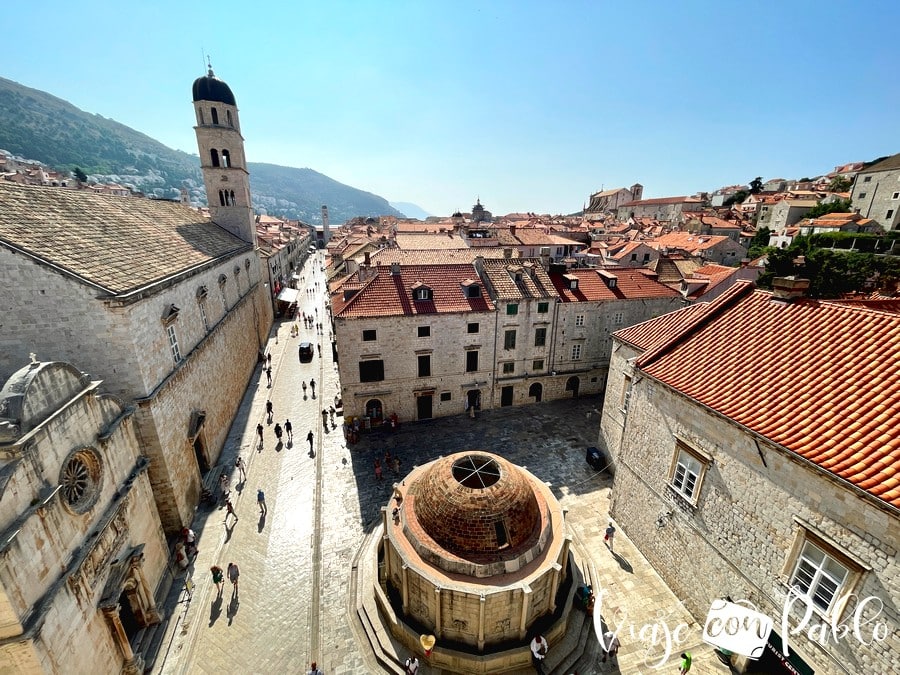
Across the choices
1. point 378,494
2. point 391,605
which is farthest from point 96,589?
point 378,494

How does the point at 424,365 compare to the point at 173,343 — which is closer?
the point at 173,343

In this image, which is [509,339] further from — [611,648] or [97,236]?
[97,236]

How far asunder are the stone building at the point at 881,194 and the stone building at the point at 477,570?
8603cm

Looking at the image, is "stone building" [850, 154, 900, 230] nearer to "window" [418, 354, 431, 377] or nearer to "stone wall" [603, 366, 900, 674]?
"stone wall" [603, 366, 900, 674]

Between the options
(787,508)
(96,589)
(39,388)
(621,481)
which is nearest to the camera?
(39,388)

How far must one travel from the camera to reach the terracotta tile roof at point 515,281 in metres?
27.1

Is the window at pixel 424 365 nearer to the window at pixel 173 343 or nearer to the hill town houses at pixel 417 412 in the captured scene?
the hill town houses at pixel 417 412

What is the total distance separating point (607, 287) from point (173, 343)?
2894 centimetres

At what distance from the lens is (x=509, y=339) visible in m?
27.7

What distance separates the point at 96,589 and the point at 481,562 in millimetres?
11535

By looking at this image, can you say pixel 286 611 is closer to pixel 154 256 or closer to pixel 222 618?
pixel 222 618

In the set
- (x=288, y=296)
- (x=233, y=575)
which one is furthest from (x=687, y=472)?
(x=288, y=296)

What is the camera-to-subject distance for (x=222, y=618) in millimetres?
13906

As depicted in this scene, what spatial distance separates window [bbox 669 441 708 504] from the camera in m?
13.2
